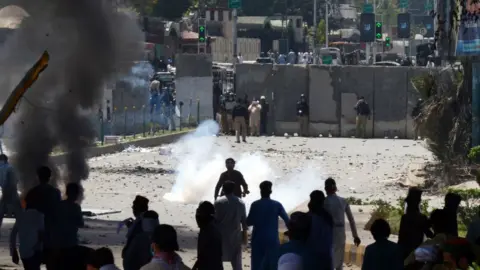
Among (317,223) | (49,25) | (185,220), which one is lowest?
(185,220)

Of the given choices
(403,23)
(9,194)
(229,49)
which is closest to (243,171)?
(9,194)

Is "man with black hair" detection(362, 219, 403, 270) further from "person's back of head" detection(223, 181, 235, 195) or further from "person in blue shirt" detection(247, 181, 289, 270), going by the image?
"person's back of head" detection(223, 181, 235, 195)

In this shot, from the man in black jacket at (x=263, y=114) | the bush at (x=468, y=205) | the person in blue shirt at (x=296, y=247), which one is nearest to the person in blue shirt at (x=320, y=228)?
the person in blue shirt at (x=296, y=247)

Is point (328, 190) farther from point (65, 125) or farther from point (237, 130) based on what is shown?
point (237, 130)

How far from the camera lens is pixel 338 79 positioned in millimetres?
41969

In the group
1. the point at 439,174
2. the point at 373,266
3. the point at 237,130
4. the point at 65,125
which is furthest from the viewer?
the point at 237,130

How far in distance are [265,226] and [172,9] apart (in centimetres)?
4939

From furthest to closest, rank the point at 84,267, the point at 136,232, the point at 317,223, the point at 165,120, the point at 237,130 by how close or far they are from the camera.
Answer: the point at 165,120 → the point at 237,130 → the point at 317,223 → the point at 136,232 → the point at 84,267

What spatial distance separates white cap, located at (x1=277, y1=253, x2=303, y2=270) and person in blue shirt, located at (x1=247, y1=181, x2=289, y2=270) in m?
3.45

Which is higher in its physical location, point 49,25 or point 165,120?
point 49,25

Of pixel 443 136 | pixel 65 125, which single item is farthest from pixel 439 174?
pixel 65 125

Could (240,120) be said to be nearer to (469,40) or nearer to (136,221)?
(469,40)

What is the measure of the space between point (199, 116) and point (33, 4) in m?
23.2

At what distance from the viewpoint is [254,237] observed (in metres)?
12.1
